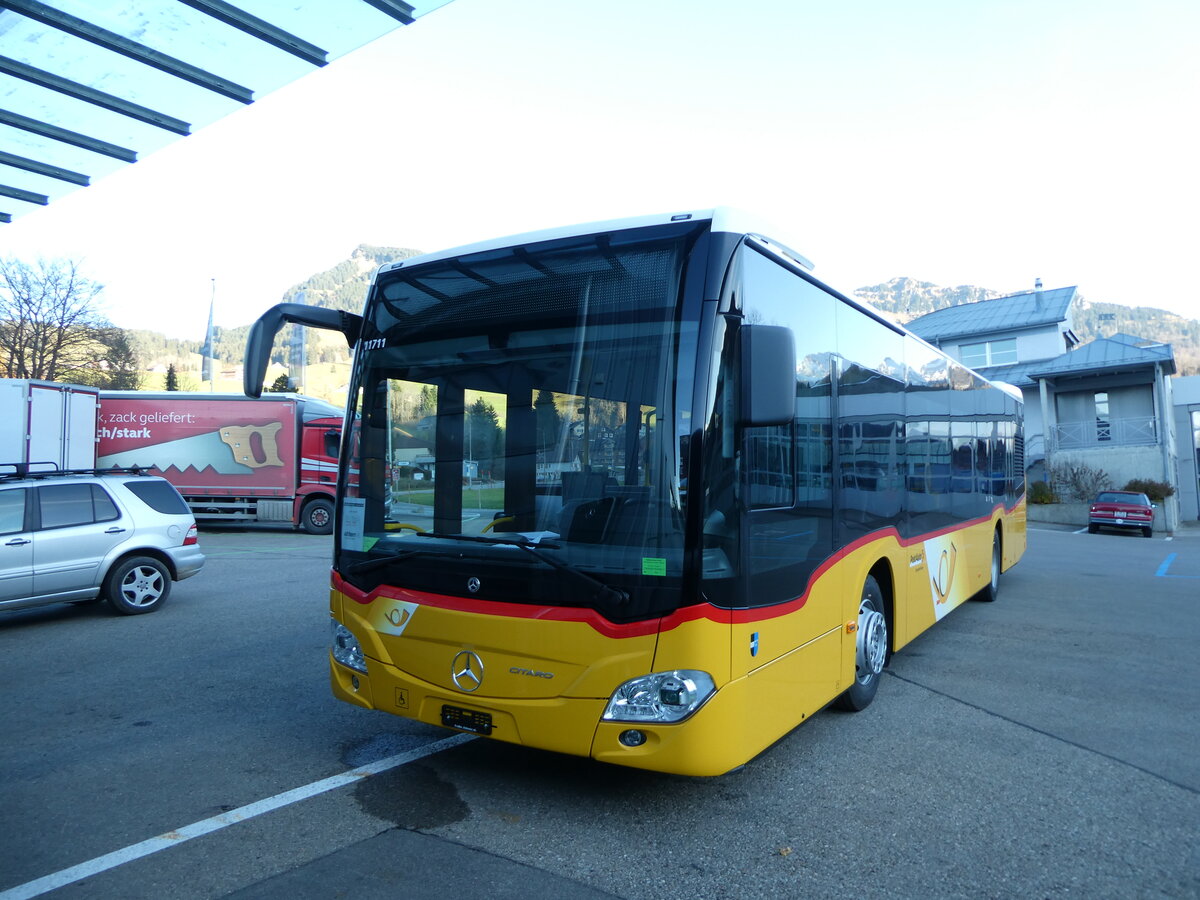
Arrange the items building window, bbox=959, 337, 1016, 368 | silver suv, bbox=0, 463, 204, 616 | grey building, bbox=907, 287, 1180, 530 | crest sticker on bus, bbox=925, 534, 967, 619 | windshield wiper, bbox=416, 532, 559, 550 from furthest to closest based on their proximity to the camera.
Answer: building window, bbox=959, 337, 1016, 368, grey building, bbox=907, 287, 1180, 530, silver suv, bbox=0, 463, 204, 616, crest sticker on bus, bbox=925, 534, 967, 619, windshield wiper, bbox=416, 532, 559, 550

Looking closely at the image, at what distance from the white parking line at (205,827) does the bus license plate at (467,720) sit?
2.64 feet

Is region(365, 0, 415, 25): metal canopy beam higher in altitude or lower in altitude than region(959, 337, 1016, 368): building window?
lower

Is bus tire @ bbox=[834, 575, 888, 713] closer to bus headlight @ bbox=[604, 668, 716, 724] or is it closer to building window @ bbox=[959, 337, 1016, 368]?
bus headlight @ bbox=[604, 668, 716, 724]

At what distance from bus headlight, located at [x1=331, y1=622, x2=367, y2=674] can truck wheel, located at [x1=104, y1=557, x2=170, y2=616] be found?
21.6 feet

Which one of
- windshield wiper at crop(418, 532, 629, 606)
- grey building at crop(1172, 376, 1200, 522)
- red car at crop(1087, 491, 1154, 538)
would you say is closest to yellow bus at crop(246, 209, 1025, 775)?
windshield wiper at crop(418, 532, 629, 606)

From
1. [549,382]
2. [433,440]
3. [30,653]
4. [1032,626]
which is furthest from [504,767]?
[1032,626]

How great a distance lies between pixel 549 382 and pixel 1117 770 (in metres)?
3.97

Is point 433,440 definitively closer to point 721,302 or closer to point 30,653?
point 721,302

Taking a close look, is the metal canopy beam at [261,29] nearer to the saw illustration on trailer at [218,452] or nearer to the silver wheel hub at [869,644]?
the silver wheel hub at [869,644]

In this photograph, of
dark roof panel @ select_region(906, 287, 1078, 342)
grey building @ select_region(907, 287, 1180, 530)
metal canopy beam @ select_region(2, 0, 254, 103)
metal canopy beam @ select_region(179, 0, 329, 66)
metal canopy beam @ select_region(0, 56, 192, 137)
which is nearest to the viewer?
metal canopy beam @ select_region(2, 0, 254, 103)

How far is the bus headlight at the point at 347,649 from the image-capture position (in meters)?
4.66

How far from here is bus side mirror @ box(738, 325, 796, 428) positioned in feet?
12.7

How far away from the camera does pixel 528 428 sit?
431cm

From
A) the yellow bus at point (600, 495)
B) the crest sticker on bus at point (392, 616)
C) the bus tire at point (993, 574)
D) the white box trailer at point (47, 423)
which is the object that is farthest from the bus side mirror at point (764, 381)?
the white box trailer at point (47, 423)
